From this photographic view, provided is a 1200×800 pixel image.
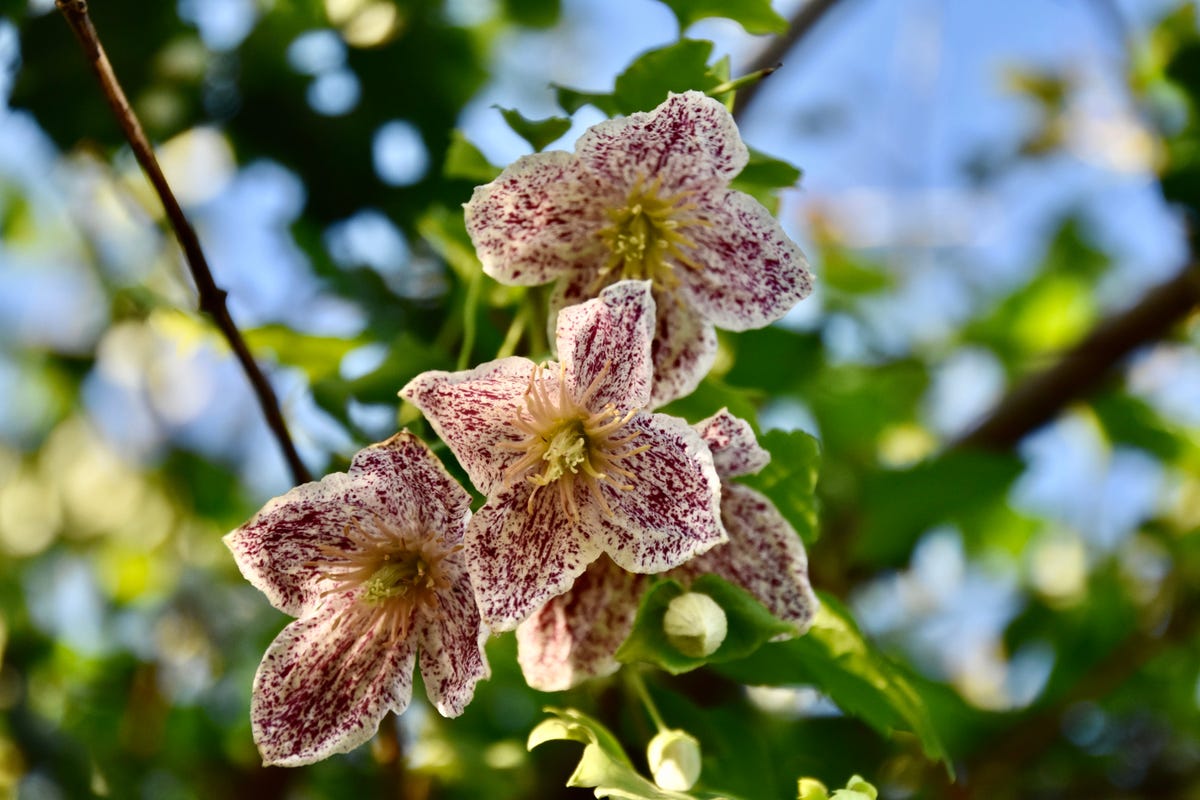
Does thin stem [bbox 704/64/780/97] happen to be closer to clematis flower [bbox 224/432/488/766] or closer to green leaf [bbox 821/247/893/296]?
clematis flower [bbox 224/432/488/766]

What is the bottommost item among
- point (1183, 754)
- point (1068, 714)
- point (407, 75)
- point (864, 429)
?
point (1183, 754)

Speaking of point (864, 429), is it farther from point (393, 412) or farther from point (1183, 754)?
point (393, 412)

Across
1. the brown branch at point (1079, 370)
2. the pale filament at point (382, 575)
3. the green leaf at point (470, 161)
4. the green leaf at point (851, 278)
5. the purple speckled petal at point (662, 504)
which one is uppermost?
the green leaf at point (470, 161)

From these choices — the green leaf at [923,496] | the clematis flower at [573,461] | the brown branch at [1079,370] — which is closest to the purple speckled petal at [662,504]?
the clematis flower at [573,461]

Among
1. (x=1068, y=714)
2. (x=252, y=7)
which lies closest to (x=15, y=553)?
(x=252, y=7)

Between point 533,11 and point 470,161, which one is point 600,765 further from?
point 533,11

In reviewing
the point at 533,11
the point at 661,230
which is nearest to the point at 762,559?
the point at 661,230

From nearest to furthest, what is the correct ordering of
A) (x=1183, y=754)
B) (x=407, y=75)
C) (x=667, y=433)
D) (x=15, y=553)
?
(x=667, y=433)
(x=407, y=75)
(x=1183, y=754)
(x=15, y=553)

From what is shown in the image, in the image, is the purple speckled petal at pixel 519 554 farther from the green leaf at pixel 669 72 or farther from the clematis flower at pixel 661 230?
the green leaf at pixel 669 72
